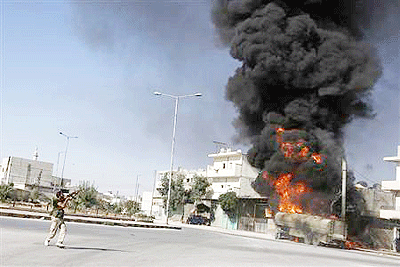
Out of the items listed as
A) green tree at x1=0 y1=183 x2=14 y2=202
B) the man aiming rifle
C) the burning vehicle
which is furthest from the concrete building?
the man aiming rifle

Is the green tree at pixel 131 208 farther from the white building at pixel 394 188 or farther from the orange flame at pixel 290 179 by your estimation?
the white building at pixel 394 188

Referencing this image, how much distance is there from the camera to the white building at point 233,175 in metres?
72.1

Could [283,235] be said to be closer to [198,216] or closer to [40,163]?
[198,216]

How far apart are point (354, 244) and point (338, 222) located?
7934mm

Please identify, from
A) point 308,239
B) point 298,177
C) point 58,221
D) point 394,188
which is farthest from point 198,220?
point 58,221

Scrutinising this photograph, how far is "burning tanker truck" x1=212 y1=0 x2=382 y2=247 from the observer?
121 feet

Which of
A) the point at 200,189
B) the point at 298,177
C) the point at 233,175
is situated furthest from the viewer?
the point at 200,189

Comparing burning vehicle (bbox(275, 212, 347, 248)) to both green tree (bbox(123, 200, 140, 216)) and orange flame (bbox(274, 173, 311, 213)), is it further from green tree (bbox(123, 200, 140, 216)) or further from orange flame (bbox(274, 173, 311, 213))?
green tree (bbox(123, 200, 140, 216))

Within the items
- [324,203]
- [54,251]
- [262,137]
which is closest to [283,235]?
[324,203]

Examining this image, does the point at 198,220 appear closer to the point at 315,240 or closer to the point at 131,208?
the point at 131,208

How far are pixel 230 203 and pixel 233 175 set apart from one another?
13.4 m

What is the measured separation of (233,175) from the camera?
73875 mm

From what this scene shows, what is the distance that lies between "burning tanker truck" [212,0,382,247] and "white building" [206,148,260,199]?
103 feet

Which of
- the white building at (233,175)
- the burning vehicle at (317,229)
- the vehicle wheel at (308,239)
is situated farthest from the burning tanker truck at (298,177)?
the white building at (233,175)
